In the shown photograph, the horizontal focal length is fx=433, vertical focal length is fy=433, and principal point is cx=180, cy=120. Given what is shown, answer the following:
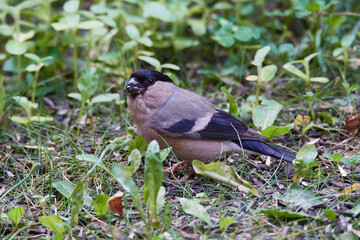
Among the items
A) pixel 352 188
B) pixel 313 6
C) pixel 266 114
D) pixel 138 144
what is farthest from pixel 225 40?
pixel 352 188

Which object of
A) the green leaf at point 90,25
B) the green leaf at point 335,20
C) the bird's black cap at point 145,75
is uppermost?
the green leaf at point 335,20

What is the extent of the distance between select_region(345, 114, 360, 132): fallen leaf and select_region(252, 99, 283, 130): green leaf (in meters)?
0.56

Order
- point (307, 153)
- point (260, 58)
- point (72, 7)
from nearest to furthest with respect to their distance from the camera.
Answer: point (307, 153), point (260, 58), point (72, 7)

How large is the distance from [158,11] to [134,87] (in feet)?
4.49

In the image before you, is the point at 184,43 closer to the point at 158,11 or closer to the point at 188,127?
the point at 158,11

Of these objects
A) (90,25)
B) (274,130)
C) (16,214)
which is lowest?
(16,214)

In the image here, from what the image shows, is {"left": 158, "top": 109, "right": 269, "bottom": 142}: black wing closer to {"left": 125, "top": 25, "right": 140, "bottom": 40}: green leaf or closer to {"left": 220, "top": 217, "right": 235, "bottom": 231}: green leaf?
{"left": 220, "top": 217, "right": 235, "bottom": 231}: green leaf

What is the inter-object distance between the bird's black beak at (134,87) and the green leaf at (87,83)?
51 centimetres

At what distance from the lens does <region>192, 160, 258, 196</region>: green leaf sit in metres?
2.77

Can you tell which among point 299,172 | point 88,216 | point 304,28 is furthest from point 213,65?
point 88,216

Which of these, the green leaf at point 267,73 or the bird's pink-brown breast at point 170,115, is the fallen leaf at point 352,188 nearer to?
the bird's pink-brown breast at point 170,115

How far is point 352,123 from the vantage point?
3572 millimetres

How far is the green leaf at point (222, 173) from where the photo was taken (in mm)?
2771

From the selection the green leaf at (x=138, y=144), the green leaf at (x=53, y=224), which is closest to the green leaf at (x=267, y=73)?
the green leaf at (x=138, y=144)
